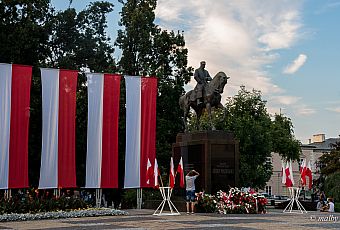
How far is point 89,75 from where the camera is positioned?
27500mm

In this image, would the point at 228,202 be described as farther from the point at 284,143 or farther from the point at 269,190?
the point at 269,190

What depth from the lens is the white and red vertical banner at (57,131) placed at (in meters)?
25.2

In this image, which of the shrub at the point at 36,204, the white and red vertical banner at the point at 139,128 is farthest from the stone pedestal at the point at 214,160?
the shrub at the point at 36,204

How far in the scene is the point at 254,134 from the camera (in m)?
46.2

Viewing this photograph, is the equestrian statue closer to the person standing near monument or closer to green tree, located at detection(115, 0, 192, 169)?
the person standing near monument

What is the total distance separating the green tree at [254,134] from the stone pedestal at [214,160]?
1068 centimetres

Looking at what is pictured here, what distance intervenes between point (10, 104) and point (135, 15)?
23385mm

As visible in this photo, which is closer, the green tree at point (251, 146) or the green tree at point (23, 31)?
the green tree at point (23, 31)

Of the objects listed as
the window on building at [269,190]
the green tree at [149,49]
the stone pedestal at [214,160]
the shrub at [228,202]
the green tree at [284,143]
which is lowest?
the window on building at [269,190]

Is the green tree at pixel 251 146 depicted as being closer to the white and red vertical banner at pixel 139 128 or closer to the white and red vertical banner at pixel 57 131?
the white and red vertical banner at pixel 139 128

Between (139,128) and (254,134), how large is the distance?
19.9 m

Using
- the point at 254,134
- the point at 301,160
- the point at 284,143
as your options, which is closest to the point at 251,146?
the point at 254,134

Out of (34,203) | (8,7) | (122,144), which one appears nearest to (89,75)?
(34,203)

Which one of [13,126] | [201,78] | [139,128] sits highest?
[201,78]
